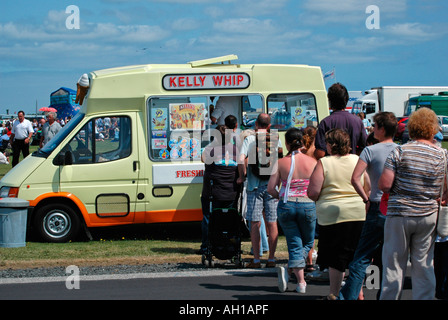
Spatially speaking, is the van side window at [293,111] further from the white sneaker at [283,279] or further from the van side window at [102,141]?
the white sneaker at [283,279]

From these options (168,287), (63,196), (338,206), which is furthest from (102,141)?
(338,206)

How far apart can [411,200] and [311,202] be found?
162 cm

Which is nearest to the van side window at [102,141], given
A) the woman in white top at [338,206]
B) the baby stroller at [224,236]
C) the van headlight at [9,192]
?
the van headlight at [9,192]

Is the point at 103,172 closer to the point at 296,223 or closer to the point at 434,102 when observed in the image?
the point at 296,223

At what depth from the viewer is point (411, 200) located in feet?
16.7

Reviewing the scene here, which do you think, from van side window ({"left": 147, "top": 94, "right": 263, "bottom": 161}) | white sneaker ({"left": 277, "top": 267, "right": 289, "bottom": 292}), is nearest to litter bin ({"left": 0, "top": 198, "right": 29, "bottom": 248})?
van side window ({"left": 147, "top": 94, "right": 263, "bottom": 161})

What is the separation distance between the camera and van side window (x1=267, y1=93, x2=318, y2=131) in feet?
33.6

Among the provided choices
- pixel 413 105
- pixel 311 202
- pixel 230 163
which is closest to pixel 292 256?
pixel 311 202

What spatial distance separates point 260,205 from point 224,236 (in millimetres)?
619

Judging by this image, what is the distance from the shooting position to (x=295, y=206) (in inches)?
258

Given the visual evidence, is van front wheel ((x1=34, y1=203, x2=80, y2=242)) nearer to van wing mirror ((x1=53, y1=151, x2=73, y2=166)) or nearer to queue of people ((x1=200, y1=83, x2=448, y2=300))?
van wing mirror ((x1=53, y1=151, x2=73, y2=166))

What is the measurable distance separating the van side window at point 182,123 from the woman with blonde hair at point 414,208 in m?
4.97
